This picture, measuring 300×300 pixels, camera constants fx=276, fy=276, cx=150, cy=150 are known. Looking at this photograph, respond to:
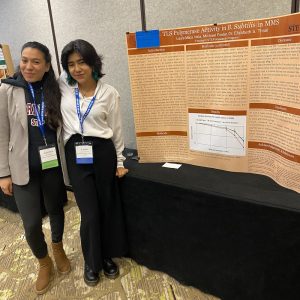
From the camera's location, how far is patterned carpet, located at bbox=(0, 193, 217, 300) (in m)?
1.66

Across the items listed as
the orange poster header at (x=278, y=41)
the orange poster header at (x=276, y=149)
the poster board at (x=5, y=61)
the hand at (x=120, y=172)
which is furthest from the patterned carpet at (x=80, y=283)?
the poster board at (x=5, y=61)

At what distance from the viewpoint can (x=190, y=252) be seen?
5.23ft

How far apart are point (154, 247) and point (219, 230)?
0.52m

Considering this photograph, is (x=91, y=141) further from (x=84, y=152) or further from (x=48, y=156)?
(x=48, y=156)

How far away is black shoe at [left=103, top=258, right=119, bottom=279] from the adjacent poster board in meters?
0.74

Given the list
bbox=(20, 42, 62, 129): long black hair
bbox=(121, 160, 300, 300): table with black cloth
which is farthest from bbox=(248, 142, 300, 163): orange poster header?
bbox=(20, 42, 62, 129): long black hair

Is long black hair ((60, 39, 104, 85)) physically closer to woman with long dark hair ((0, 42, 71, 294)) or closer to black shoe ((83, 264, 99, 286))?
woman with long dark hair ((0, 42, 71, 294))

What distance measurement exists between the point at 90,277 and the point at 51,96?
1145 millimetres

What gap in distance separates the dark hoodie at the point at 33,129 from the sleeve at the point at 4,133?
79mm

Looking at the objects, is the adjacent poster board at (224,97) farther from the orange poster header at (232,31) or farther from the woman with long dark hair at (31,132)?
the woman with long dark hair at (31,132)

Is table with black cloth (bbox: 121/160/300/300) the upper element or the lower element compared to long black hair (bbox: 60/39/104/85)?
lower

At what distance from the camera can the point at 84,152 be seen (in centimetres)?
149

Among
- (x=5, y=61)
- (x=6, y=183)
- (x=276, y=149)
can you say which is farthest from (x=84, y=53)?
(x=5, y=61)

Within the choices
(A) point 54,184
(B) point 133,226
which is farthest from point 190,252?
(A) point 54,184
